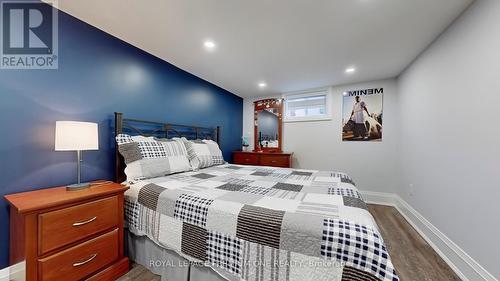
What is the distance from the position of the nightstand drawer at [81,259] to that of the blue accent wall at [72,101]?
0.64 m

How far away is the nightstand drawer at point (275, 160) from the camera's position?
3.77m

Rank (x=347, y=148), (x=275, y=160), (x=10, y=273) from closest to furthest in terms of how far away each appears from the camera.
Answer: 1. (x=10, y=273)
2. (x=347, y=148)
3. (x=275, y=160)

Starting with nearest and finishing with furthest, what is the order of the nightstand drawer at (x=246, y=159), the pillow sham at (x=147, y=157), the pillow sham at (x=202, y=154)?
the pillow sham at (x=147, y=157) → the pillow sham at (x=202, y=154) → the nightstand drawer at (x=246, y=159)

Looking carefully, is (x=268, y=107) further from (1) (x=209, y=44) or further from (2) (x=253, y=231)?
(2) (x=253, y=231)

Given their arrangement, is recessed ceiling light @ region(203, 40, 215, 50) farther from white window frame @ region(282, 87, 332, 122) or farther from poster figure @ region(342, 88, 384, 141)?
poster figure @ region(342, 88, 384, 141)

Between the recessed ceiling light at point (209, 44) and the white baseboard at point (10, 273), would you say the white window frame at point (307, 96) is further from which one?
the white baseboard at point (10, 273)

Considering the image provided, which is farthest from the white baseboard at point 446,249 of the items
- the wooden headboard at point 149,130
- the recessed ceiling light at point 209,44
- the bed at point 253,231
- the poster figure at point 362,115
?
the wooden headboard at point 149,130

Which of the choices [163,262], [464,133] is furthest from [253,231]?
[464,133]

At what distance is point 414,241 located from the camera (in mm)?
2096

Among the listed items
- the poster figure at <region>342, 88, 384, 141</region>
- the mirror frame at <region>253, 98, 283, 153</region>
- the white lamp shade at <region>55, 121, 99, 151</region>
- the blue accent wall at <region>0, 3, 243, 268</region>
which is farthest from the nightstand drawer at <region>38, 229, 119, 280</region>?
the poster figure at <region>342, 88, 384, 141</region>

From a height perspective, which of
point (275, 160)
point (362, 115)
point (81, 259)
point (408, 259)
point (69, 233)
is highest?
point (362, 115)

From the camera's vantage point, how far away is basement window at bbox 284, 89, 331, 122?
383 cm

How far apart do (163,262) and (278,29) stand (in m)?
2.42
